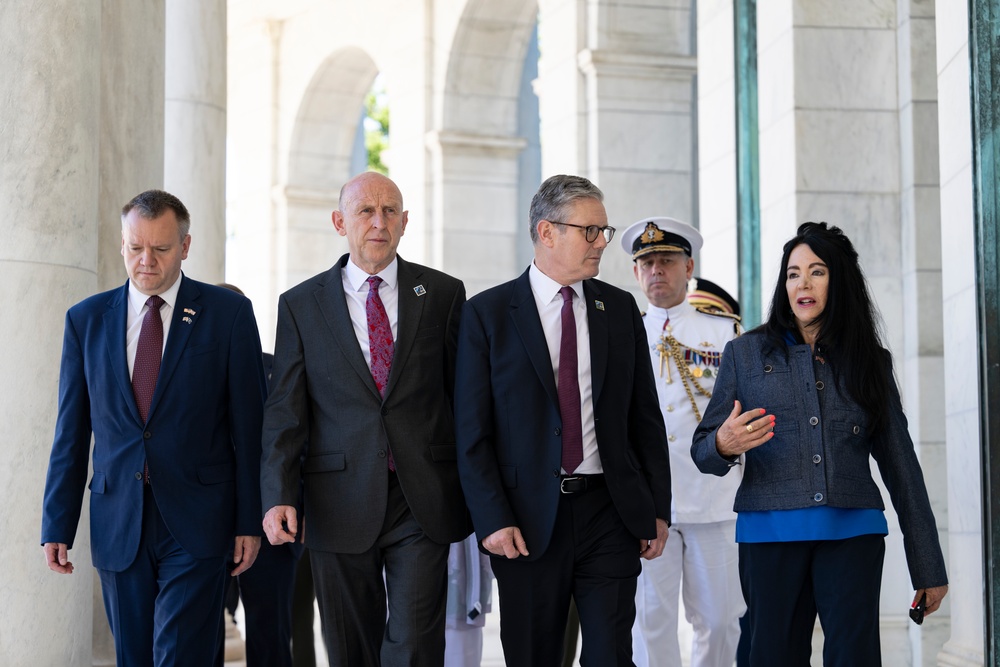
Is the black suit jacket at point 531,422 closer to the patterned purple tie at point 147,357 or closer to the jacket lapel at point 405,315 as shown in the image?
the jacket lapel at point 405,315

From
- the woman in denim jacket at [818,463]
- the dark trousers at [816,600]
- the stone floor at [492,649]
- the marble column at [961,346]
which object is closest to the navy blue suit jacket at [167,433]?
the woman in denim jacket at [818,463]

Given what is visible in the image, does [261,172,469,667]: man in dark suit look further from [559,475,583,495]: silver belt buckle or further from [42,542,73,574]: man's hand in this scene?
[42,542,73,574]: man's hand

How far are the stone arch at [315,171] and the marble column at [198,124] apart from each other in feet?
37.8

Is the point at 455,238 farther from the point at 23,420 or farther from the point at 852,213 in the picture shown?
the point at 23,420

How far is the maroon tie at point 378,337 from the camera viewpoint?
5262 mm

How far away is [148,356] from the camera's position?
17.1 ft

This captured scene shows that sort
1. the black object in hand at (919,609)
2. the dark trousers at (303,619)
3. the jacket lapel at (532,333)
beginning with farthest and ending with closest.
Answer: the dark trousers at (303,619) < the jacket lapel at (532,333) < the black object in hand at (919,609)

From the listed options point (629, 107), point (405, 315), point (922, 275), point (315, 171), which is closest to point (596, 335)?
point (405, 315)

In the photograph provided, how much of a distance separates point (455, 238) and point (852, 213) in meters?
8.90

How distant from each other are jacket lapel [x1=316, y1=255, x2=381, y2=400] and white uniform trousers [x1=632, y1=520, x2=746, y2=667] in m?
2.12

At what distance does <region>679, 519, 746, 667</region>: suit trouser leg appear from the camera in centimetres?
663

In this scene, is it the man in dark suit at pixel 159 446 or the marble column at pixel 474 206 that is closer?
the man in dark suit at pixel 159 446

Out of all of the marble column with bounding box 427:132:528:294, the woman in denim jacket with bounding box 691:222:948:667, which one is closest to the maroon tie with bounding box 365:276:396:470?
the woman in denim jacket with bounding box 691:222:948:667

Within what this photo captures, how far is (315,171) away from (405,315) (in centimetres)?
1749
